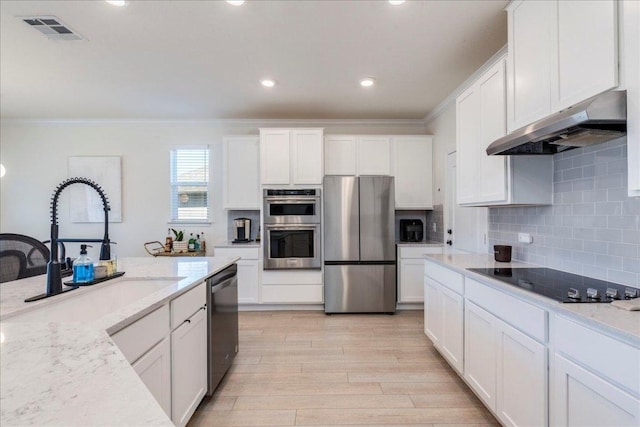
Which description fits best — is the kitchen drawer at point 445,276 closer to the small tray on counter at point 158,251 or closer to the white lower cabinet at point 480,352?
the white lower cabinet at point 480,352

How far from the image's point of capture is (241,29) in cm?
242

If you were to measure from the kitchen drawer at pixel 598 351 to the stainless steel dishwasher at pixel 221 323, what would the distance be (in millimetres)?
1975

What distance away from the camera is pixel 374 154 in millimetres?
4418

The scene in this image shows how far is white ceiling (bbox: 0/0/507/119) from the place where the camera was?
2219 mm

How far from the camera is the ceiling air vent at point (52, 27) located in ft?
7.59

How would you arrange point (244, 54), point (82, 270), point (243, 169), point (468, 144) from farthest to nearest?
point (243, 169)
point (244, 54)
point (468, 144)
point (82, 270)

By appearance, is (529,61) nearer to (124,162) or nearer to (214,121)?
Answer: (214,121)

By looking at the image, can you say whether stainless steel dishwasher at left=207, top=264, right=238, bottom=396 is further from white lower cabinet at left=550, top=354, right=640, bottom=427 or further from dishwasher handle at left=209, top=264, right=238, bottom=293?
white lower cabinet at left=550, top=354, right=640, bottom=427

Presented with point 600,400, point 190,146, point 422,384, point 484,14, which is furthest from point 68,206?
point 600,400

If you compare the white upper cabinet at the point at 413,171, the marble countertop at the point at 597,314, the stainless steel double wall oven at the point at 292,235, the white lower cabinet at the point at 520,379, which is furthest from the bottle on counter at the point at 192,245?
the white lower cabinet at the point at 520,379

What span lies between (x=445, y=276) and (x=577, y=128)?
54.5 inches

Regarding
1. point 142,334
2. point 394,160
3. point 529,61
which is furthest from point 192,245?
point 529,61

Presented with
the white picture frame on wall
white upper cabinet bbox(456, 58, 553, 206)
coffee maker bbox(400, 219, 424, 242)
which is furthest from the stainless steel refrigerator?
the white picture frame on wall

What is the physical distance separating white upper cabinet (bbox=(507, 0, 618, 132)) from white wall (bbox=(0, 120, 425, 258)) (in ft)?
9.21
